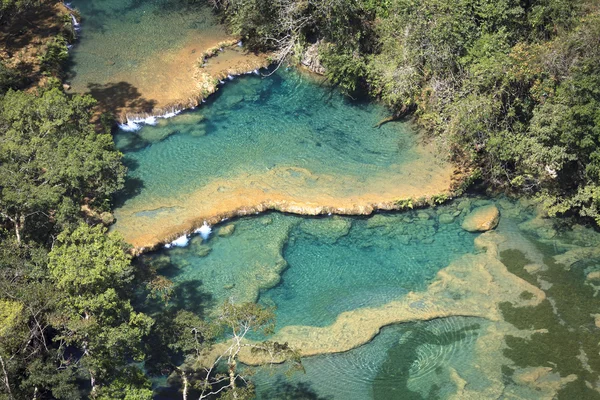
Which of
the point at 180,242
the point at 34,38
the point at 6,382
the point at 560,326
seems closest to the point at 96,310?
the point at 6,382

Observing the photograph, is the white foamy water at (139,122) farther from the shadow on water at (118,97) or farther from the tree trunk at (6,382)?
the tree trunk at (6,382)

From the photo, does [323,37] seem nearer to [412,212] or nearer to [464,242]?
[412,212]

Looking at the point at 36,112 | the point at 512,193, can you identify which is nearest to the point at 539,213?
the point at 512,193

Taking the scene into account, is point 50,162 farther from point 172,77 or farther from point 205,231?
point 172,77

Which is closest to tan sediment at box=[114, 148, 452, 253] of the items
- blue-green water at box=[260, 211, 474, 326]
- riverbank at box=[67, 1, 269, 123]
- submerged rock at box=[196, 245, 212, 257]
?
blue-green water at box=[260, 211, 474, 326]

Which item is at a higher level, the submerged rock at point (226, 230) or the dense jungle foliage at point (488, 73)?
the dense jungle foliage at point (488, 73)

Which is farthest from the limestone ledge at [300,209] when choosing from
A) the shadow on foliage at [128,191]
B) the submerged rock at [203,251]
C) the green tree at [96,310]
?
the green tree at [96,310]

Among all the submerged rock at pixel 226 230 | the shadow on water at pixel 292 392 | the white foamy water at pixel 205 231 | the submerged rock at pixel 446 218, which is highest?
the submerged rock at pixel 446 218
